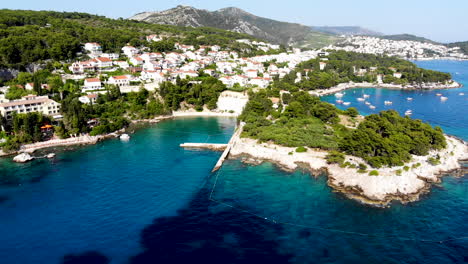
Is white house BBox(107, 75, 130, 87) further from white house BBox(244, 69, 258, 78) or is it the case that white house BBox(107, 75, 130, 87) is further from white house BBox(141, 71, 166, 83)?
white house BBox(244, 69, 258, 78)

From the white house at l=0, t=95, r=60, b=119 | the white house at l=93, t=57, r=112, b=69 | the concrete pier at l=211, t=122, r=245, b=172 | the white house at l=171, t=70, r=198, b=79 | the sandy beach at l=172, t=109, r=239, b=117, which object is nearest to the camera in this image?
the concrete pier at l=211, t=122, r=245, b=172

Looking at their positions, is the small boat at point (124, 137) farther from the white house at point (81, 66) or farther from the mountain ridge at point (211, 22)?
the mountain ridge at point (211, 22)

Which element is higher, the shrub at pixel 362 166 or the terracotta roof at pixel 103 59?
the terracotta roof at pixel 103 59

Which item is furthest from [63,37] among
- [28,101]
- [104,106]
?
[28,101]

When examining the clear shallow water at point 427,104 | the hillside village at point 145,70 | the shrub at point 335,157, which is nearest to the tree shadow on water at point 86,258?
the shrub at point 335,157

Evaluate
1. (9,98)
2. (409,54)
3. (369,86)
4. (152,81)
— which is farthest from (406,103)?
(409,54)

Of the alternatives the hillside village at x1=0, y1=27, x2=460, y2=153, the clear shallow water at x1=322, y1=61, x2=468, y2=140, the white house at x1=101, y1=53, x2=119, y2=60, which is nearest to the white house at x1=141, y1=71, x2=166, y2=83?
the hillside village at x1=0, y1=27, x2=460, y2=153

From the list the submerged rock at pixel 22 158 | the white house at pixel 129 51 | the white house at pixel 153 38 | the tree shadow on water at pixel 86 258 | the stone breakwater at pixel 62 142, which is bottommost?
the tree shadow on water at pixel 86 258
